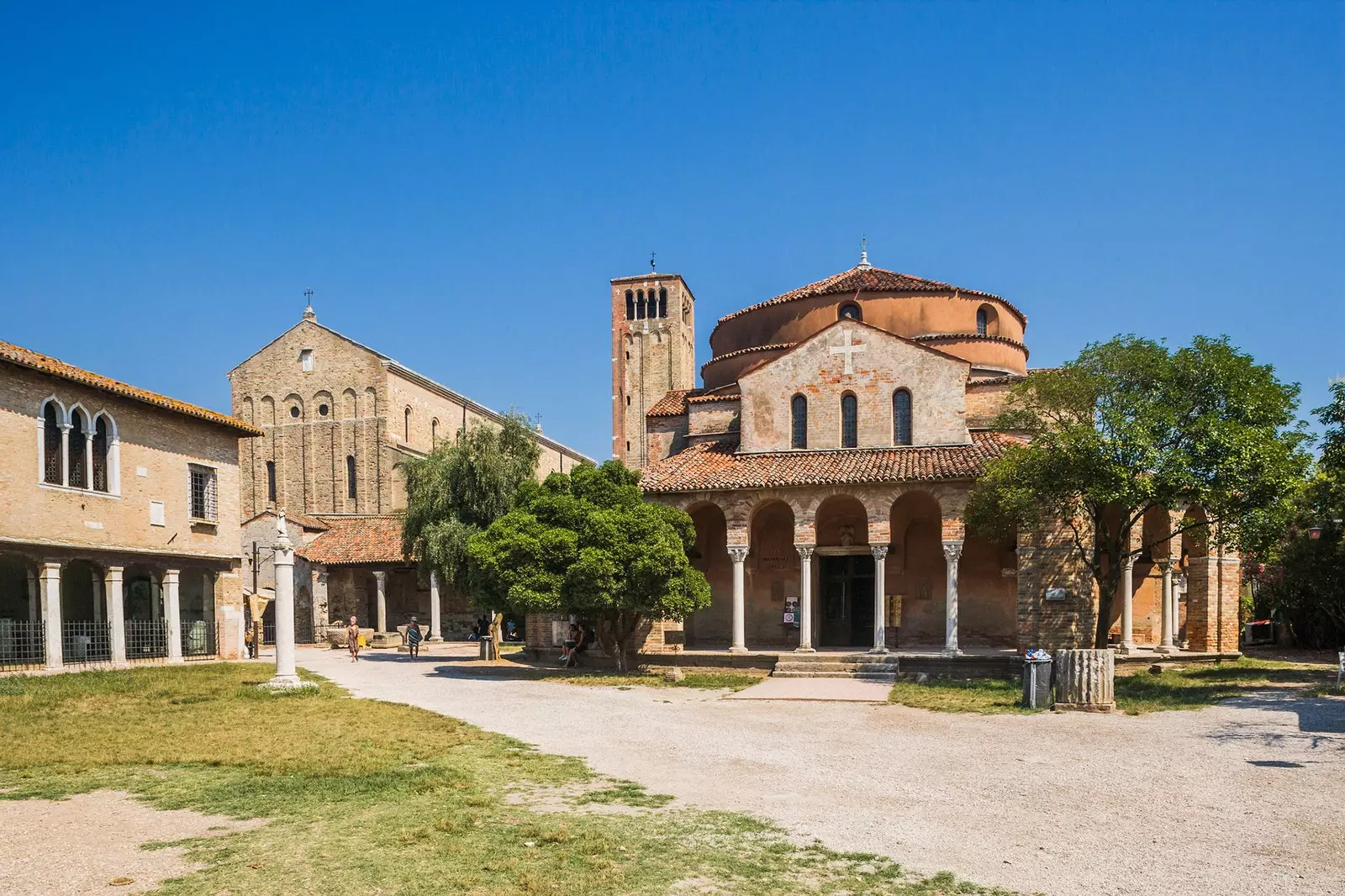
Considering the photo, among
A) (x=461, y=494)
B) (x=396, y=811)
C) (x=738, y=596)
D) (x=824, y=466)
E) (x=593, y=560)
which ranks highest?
(x=824, y=466)

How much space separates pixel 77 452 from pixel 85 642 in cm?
500

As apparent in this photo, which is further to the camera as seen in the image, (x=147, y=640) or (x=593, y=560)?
(x=147, y=640)

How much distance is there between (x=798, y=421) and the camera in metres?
29.6

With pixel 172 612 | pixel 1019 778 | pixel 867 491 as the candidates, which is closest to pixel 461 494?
pixel 172 612

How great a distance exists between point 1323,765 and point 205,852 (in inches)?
488

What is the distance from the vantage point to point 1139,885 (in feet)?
24.1

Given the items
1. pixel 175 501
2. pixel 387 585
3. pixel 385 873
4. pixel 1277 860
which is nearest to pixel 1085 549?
pixel 1277 860

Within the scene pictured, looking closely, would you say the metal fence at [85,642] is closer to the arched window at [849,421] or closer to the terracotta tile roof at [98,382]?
the terracotta tile roof at [98,382]

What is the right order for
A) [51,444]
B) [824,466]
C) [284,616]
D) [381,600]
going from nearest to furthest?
[284,616], [51,444], [824,466], [381,600]

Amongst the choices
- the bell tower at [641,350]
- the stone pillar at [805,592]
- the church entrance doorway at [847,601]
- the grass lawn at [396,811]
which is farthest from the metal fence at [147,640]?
the bell tower at [641,350]

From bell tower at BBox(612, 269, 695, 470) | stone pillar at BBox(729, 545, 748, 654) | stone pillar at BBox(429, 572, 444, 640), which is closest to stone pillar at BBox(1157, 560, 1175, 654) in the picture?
stone pillar at BBox(729, 545, 748, 654)

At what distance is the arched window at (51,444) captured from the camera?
24.4 m

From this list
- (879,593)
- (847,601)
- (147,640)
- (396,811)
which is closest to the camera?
(396,811)

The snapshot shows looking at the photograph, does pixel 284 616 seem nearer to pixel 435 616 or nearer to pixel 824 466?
pixel 824 466
